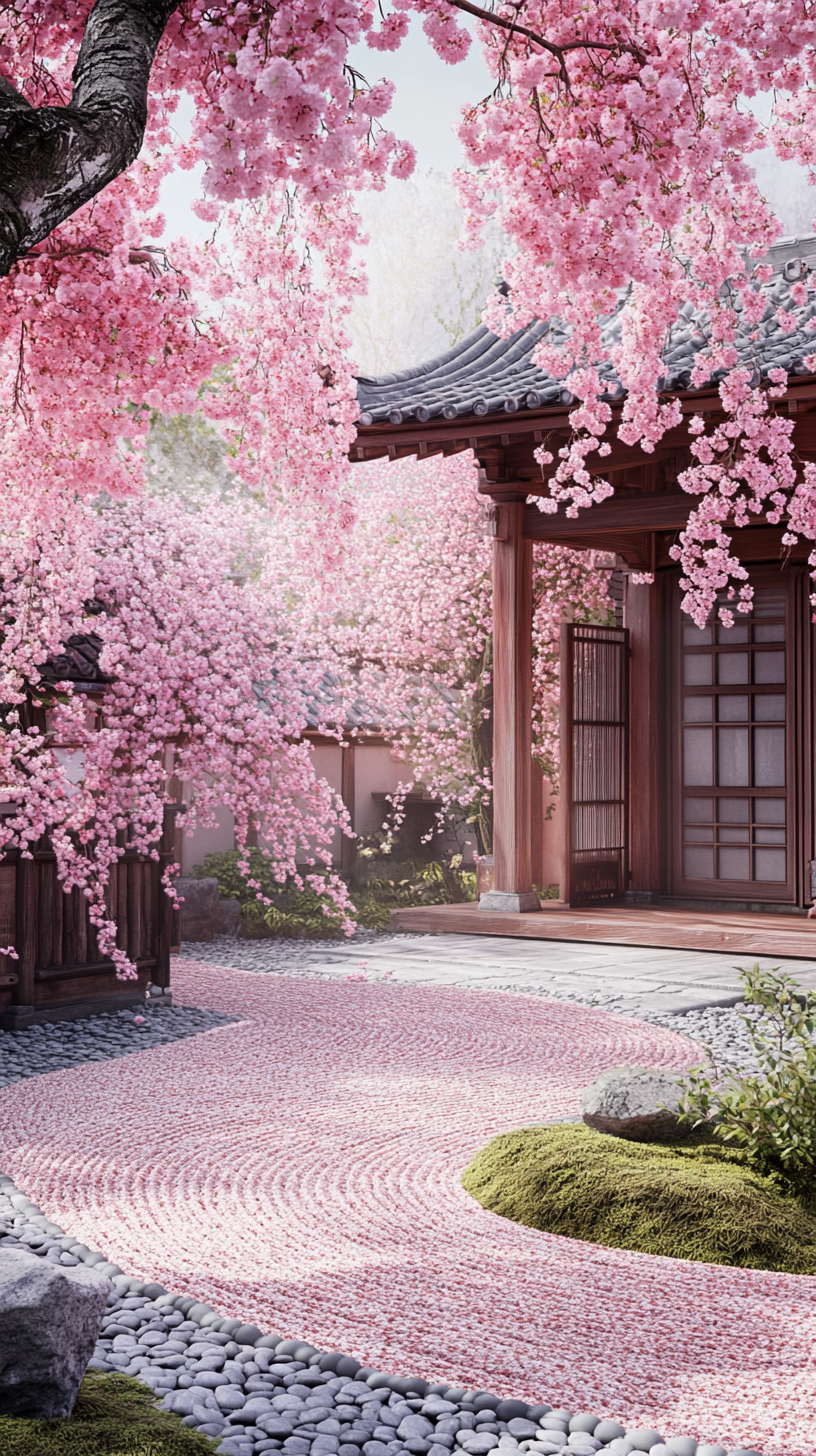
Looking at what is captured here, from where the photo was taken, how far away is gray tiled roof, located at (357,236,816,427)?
824cm

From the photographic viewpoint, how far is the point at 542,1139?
4.27 m

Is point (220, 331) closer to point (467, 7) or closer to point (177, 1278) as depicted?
point (467, 7)

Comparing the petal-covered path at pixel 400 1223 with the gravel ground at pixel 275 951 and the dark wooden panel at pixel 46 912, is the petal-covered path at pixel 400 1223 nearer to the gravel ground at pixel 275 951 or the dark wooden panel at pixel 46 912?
the dark wooden panel at pixel 46 912

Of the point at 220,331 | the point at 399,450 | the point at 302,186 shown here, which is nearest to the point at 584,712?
the point at 399,450

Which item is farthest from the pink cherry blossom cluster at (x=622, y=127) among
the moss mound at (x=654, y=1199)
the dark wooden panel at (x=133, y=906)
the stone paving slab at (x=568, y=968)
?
the stone paving slab at (x=568, y=968)

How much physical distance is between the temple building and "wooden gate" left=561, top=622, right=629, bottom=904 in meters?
0.02

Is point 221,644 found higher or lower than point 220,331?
lower

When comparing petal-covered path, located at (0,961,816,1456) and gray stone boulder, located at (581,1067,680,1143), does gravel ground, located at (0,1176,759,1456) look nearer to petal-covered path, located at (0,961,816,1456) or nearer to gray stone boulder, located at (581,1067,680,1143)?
petal-covered path, located at (0,961,816,1456)

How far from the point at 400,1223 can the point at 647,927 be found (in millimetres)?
5925

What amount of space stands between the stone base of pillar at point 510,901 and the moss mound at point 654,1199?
559 cm

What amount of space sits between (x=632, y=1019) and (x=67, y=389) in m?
4.17

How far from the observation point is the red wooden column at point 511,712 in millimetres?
9812

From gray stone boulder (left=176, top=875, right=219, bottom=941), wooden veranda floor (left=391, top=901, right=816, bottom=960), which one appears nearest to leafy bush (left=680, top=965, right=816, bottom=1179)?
wooden veranda floor (left=391, top=901, right=816, bottom=960)

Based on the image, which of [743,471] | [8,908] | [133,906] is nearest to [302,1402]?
[8,908]
